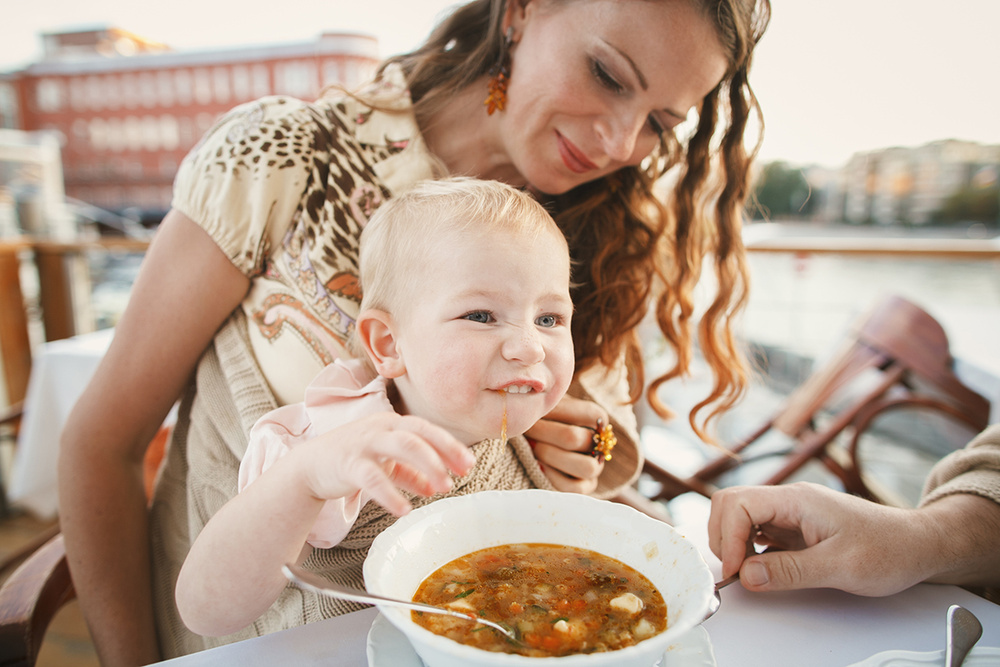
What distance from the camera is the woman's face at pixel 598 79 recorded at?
112 cm

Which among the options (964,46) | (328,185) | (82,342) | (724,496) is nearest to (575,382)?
(724,496)

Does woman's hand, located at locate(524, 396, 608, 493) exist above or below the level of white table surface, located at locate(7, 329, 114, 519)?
above

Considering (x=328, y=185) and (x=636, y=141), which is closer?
(x=328, y=185)

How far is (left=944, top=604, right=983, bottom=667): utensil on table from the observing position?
644 millimetres

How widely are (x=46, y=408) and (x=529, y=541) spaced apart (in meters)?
2.83

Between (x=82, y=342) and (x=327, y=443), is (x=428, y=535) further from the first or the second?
(x=82, y=342)

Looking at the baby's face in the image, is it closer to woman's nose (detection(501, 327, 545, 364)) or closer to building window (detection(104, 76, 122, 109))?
woman's nose (detection(501, 327, 545, 364))

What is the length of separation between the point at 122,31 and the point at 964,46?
121 ft

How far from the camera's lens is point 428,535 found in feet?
2.11

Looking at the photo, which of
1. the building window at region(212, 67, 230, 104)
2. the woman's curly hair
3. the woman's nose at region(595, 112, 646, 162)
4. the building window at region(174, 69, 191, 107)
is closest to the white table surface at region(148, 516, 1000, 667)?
the woman's curly hair

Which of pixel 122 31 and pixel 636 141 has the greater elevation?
pixel 122 31

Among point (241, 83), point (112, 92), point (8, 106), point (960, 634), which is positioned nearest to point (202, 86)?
point (241, 83)

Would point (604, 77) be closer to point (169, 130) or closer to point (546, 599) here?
point (546, 599)

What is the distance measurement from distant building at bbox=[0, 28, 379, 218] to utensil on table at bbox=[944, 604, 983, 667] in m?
34.2
